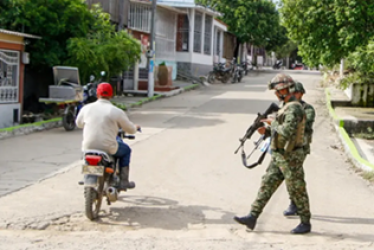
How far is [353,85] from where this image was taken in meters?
19.5

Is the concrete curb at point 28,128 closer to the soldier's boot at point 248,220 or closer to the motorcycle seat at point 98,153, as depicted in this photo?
the motorcycle seat at point 98,153

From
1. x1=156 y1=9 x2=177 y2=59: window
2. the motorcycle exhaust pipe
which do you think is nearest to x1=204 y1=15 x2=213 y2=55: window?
x1=156 y1=9 x2=177 y2=59: window

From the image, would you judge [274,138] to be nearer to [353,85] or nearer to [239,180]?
[239,180]

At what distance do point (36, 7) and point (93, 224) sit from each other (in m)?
10.9

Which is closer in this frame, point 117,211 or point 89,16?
point 117,211

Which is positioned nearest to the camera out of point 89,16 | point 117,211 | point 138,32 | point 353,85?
point 117,211

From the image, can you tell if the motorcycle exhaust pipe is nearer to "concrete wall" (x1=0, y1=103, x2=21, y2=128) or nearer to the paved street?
the paved street

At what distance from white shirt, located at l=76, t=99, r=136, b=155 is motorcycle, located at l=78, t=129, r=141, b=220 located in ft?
0.33

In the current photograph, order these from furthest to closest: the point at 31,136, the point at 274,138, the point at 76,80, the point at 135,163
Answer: the point at 76,80, the point at 31,136, the point at 135,163, the point at 274,138

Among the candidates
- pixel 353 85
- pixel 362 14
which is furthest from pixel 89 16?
pixel 353 85

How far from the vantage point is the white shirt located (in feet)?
21.4

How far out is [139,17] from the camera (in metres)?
26.6

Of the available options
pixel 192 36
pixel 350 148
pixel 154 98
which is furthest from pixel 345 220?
pixel 192 36

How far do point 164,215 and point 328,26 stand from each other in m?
11.9
